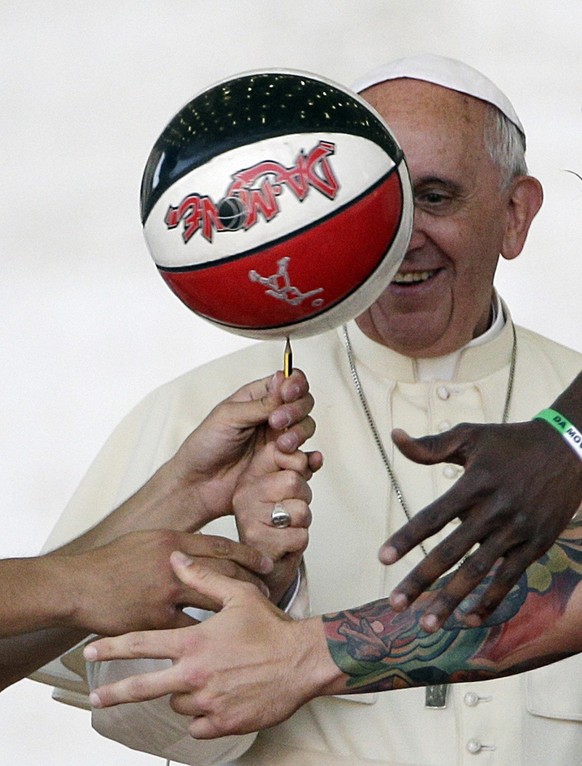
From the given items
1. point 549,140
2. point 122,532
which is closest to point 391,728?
point 122,532

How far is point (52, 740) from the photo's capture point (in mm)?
5586

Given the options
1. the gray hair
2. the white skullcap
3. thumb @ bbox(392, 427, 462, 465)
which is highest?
the white skullcap

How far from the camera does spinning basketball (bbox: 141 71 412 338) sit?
316 cm

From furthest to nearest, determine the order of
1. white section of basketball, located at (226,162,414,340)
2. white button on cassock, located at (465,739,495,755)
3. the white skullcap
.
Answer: the white skullcap, white button on cassock, located at (465,739,495,755), white section of basketball, located at (226,162,414,340)

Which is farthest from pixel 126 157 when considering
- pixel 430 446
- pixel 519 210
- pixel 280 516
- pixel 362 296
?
pixel 430 446

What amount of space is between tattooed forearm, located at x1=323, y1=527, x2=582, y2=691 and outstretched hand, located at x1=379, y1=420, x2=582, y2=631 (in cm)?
37

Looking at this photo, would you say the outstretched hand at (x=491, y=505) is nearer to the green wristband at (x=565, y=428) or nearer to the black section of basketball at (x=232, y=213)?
the green wristband at (x=565, y=428)

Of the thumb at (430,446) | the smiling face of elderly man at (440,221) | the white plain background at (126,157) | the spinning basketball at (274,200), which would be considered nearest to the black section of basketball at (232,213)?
the spinning basketball at (274,200)

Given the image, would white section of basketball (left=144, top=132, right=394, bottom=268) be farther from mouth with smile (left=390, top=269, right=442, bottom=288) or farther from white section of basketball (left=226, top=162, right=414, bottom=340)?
mouth with smile (left=390, top=269, right=442, bottom=288)

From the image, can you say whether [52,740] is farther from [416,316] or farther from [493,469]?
[493,469]

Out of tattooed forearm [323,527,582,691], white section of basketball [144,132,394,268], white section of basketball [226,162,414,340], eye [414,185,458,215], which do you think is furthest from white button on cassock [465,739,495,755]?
white section of basketball [144,132,394,268]

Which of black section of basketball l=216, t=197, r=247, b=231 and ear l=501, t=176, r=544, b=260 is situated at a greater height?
ear l=501, t=176, r=544, b=260

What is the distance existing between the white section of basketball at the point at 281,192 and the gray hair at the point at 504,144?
1213 millimetres

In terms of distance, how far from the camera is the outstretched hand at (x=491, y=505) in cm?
298
